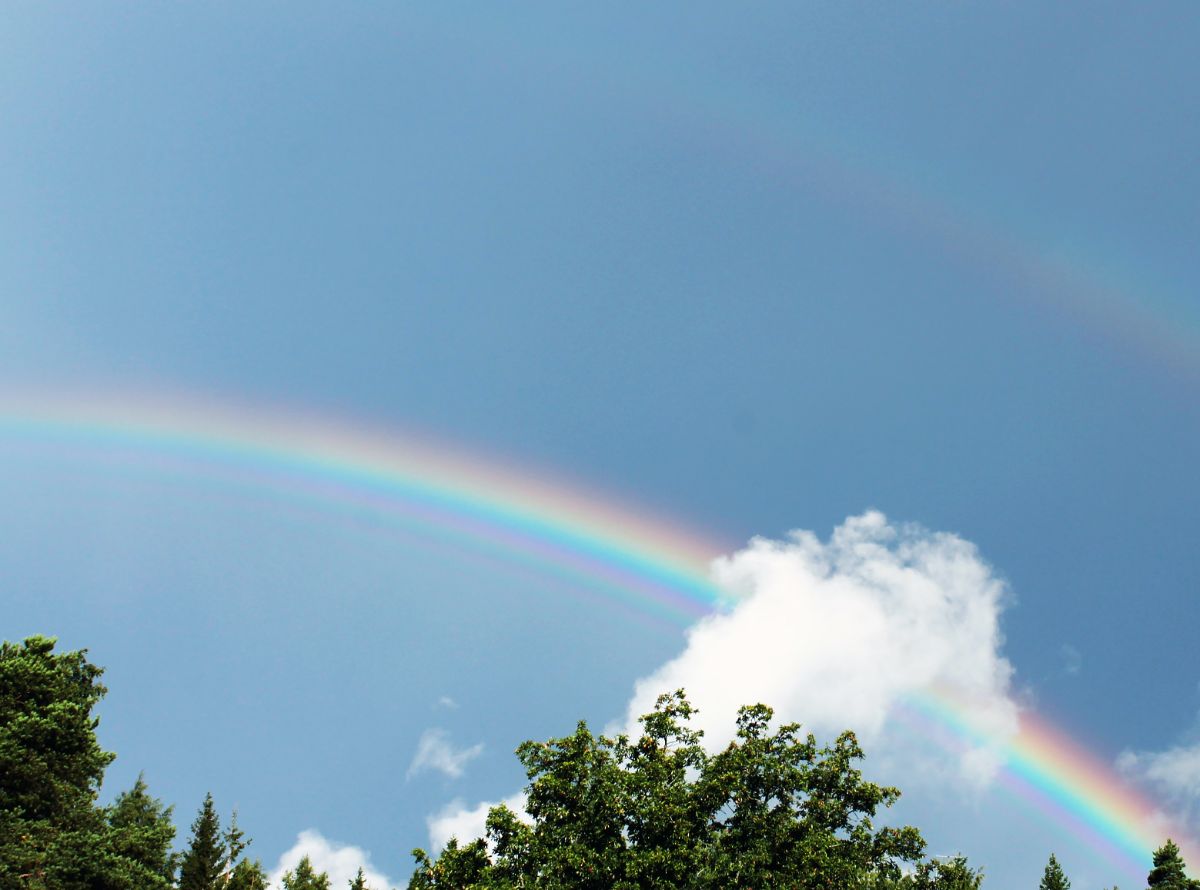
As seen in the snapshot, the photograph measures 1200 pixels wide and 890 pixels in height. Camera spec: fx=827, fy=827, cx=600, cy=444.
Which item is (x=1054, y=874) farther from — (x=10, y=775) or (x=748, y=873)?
(x=10, y=775)

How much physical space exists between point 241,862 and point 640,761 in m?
38.5

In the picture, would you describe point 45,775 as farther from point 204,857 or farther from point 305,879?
point 305,879

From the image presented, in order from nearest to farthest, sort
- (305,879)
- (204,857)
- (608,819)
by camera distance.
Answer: (608,819) → (204,857) → (305,879)

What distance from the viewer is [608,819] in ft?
99.1

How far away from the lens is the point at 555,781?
31094mm

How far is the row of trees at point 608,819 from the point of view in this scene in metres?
28.9

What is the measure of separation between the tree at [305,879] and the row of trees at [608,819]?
70.1 feet

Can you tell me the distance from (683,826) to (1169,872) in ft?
127

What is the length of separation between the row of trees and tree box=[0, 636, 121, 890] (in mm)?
56

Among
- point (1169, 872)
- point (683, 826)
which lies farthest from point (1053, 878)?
point (683, 826)

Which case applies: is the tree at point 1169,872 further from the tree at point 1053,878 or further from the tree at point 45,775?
the tree at point 45,775

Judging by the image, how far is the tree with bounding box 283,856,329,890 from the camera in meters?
55.5

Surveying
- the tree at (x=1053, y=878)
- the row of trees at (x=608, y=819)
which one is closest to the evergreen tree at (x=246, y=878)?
the row of trees at (x=608, y=819)

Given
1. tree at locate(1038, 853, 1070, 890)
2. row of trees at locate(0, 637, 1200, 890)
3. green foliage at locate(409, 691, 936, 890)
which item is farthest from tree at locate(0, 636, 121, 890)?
tree at locate(1038, 853, 1070, 890)
